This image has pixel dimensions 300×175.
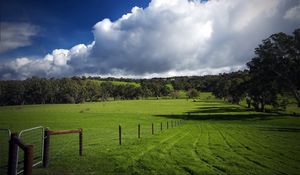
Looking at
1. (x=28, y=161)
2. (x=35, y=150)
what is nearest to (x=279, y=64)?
(x=35, y=150)

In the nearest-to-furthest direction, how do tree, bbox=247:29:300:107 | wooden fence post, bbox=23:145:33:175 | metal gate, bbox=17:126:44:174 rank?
wooden fence post, bbox=23:145:33:175 < metal gate, bbox=17:126:44:174 < tree, bbox=247:29:300:107

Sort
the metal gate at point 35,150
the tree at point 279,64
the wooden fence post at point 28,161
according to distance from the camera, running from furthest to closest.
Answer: the tree at point 279,64, the metal gate at point 35,150, the wooden fence post at point 28,161

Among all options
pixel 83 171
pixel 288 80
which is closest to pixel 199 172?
pixel 83 171

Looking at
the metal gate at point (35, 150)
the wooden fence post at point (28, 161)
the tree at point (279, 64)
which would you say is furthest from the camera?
the tree at point (279, 64)

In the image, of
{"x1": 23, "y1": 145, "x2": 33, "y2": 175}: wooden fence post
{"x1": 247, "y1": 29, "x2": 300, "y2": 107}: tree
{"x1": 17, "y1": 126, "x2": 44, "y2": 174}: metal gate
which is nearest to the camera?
{"x1": 23, "y1": 145, "x2": 33, "y2": 175}: wooden fence post

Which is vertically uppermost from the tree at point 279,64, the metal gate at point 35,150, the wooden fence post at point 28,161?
the tree at point 279,64

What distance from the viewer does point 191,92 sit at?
606 feet

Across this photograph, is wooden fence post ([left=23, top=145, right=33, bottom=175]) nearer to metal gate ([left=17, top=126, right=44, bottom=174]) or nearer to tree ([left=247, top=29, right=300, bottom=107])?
metal gate ([left=17, top=126, right=44, bottom=174])

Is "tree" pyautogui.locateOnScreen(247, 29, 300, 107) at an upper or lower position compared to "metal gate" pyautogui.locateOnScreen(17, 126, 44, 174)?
upper

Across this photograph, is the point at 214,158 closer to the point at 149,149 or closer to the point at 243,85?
the point at 149,149

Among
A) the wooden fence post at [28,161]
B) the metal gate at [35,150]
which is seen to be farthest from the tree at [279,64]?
the wooden fence post at [28,161]

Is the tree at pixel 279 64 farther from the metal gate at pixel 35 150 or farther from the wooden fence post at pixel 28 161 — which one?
the wooden fence post at pixel 28 161

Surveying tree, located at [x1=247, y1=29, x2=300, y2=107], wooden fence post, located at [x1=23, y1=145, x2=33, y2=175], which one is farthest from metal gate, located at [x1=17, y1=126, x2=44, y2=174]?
tree, located at [x1=247, y1=29, x2=300, y2=107]

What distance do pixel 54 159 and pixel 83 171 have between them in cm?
325
